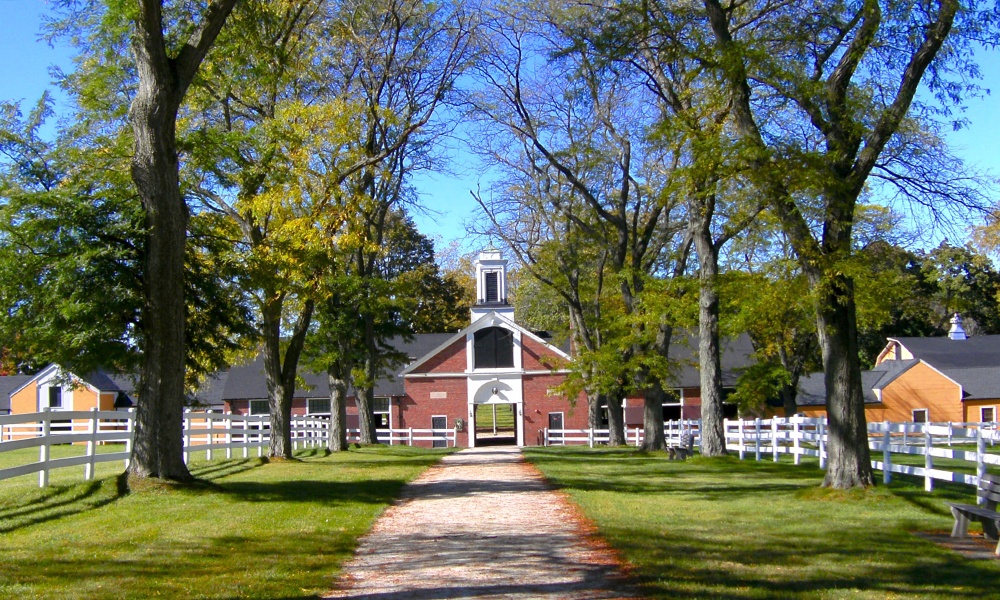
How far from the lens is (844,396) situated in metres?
14.2

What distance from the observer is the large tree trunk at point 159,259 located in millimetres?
14406

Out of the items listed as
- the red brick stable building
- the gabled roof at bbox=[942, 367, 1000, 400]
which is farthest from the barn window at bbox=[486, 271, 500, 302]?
the gabled roof at bbox=[942, 367, 1000, 400]

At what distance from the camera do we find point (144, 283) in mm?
15031

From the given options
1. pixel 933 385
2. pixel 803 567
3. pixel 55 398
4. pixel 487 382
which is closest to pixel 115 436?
pixel 803 567

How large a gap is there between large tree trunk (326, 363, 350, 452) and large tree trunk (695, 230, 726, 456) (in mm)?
13085

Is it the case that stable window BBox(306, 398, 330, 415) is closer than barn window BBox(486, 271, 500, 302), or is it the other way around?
barn window BBox(486, 271, 500, 302)

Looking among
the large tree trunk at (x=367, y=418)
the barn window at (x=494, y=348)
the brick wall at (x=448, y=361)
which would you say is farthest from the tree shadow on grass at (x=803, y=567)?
the brick wall at (x=448, y=361)

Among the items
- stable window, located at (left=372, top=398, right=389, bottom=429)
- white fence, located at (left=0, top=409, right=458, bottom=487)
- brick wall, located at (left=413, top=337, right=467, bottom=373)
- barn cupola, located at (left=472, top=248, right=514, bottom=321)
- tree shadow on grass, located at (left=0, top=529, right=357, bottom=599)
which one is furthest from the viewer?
barn cupola, located at (left=472, top=248, right=514, bottom=321)

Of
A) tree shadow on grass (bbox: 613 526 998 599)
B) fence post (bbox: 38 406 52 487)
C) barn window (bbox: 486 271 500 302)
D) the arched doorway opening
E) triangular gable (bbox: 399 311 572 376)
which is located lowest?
the arched doorway opening

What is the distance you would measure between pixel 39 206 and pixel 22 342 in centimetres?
229

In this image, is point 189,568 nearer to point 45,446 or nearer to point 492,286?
point 45,446

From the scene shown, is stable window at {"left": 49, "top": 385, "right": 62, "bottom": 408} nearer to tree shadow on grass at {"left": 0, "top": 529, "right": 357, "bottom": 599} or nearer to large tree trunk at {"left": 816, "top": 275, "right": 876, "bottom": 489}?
tree shadow on grass at {"left": 0, "top": 529, "right": 357, "bottom": 599}

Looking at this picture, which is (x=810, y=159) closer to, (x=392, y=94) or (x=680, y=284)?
(x=680, y=284)

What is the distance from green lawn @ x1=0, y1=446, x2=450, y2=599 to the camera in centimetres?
797
